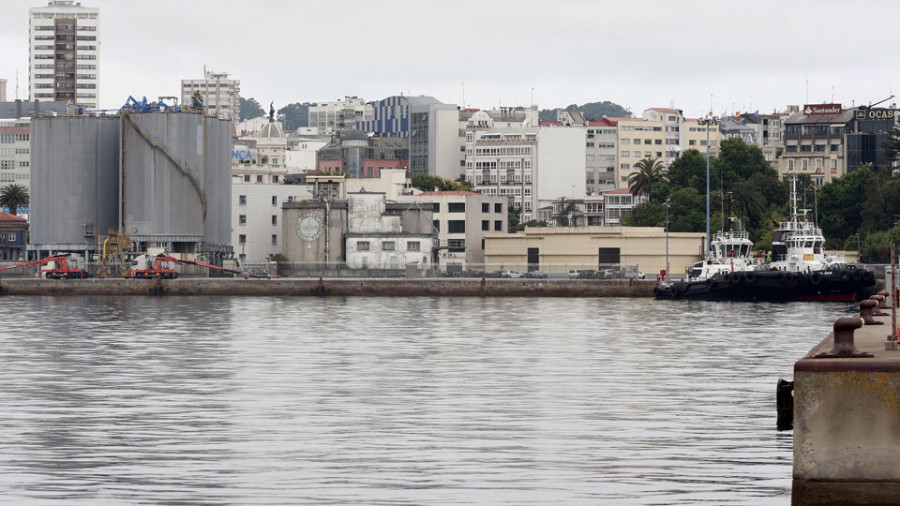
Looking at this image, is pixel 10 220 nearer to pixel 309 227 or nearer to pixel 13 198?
pixel 13 198

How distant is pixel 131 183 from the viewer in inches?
5128

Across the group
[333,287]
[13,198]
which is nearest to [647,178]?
[333,287]

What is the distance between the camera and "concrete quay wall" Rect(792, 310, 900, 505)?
727 inches

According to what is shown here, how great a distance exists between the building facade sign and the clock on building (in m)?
79.3

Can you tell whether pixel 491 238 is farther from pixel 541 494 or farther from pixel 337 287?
pixel 541 494

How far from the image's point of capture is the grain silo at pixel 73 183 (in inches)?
5207

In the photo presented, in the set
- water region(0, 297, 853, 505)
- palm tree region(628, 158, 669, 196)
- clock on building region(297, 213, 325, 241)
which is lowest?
water region(0, 297, 853, 505)

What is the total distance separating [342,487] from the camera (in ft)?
75.1

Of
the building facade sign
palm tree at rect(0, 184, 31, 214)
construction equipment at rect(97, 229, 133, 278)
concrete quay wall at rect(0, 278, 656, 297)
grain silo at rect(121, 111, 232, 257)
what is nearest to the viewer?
concrete quay wall at rect(0, 278, 656, 297)

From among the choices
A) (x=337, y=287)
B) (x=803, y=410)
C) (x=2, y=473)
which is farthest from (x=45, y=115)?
(x=803, y=410)

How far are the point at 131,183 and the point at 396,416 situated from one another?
333 feet

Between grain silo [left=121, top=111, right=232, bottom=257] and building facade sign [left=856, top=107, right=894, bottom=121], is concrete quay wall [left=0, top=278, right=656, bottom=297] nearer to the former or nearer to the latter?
grain silo [left=121, top=111, right=232, bottom=257]

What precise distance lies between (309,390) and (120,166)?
9582cm

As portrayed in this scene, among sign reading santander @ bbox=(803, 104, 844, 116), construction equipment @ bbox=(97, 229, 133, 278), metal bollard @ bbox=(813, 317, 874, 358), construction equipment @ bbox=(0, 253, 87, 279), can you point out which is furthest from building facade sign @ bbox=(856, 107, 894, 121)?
metal bollard @ bbox=(813, 317, 874, 358)
